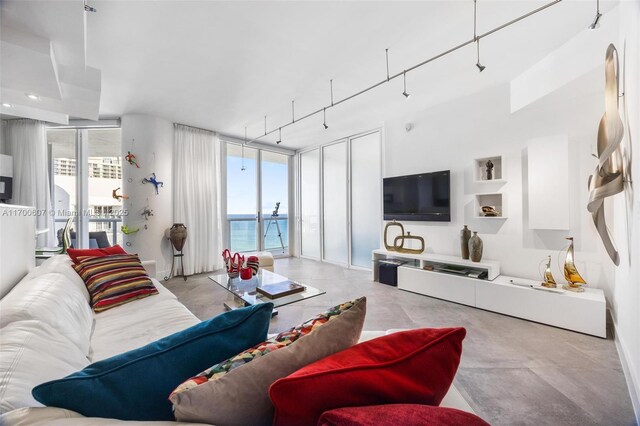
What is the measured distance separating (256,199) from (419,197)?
3434mm

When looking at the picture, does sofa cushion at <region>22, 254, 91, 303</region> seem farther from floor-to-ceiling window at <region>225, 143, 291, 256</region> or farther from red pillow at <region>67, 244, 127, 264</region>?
floor-to-ceiling window at <region>225, 143, 291, 256</region>

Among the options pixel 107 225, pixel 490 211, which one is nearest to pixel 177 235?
pixel 107 225

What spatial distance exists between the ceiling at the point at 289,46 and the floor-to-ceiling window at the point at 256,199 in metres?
1.94

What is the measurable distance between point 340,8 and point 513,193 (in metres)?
2.75

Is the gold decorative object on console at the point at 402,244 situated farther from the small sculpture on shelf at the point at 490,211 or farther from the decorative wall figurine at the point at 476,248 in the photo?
the small sculpture on shelf at the point at 490,211

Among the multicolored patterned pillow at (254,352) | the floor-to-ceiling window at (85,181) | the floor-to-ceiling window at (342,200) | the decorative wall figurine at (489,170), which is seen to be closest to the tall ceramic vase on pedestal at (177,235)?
the floor-to-ceiling window at (85,181)

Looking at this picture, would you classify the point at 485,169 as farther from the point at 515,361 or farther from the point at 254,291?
the point at 254,291

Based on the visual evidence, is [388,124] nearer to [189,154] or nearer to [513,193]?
[513,193]

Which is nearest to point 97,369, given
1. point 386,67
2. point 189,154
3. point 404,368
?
point 404,368

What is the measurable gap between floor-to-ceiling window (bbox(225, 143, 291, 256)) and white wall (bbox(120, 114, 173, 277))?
1.24 metres

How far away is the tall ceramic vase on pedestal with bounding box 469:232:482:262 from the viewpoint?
310cm

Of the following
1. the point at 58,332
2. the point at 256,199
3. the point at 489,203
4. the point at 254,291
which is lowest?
the point at 254,291

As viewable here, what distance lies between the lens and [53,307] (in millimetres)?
1232

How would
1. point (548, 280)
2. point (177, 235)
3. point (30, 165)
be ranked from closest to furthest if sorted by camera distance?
point (548, 280) → point (30, 165) → point (177, 235)
